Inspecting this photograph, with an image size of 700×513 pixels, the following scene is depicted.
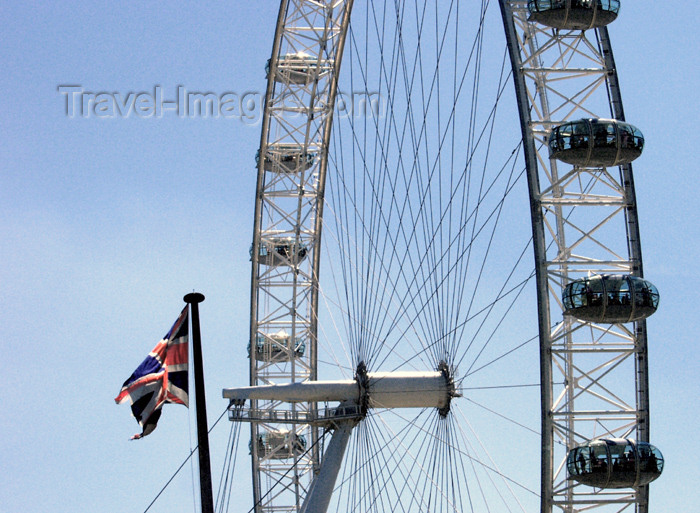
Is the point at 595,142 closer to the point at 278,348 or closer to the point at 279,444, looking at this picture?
the point at 278,348

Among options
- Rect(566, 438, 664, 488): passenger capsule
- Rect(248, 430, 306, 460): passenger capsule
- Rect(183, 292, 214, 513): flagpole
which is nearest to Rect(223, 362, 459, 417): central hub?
Rect(566, 438, 664, 488): passenger capsule

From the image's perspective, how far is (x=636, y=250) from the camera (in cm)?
3469

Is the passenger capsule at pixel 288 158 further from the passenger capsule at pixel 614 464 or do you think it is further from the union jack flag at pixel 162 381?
the union jack flag at pixel 162 381

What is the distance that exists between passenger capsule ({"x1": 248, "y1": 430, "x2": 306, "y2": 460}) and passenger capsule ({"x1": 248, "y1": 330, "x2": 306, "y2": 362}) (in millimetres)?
2948

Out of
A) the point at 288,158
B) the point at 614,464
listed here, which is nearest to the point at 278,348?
the point at 288,158

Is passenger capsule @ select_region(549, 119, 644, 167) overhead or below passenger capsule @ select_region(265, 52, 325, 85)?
below

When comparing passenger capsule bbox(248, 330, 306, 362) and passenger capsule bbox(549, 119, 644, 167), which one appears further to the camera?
passenger capsule bbox(248, 330, 306, 362)

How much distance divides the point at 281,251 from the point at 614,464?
2514 cm

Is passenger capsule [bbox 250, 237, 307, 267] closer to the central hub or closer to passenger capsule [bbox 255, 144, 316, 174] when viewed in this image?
passenger capsule [bbox 255, 144, 316, 174]

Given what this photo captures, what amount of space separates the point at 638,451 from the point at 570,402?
2.68m

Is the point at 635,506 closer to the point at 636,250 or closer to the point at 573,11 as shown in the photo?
the point at 636,250

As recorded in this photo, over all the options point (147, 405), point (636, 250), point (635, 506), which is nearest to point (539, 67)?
point (636, 250)

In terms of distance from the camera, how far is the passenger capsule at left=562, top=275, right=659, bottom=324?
3309 cm

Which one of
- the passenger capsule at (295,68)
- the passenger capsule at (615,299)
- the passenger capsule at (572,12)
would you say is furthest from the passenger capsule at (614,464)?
the passenger capsule at (295,68)
